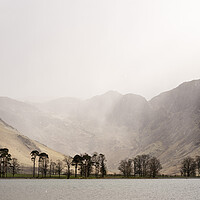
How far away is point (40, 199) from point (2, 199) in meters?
9.02

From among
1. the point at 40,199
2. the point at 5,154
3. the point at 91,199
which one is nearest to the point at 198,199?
the point at 91,199

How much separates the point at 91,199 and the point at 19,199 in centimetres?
1847

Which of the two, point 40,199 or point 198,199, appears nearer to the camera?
point 40,199

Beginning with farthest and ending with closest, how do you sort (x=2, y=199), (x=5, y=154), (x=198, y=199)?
(x=5, y=154)
(x=198, y=199)
(x=2, y=199)

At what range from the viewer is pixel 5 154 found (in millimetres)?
198000

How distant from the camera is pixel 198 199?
8438 cm

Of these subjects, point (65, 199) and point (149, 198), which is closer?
point (65, 199)

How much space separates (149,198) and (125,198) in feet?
21.9

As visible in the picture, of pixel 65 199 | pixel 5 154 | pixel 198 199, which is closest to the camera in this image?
pixel 65 199

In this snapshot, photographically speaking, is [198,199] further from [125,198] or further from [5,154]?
[5,154]

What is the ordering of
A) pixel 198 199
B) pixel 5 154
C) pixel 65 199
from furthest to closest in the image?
1. pixel 5 154
2. pixel 198 199
3. pixel 65 199

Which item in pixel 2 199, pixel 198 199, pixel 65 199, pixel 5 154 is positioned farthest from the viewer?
pixel 5 154

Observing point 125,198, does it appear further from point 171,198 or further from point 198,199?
point 198,199

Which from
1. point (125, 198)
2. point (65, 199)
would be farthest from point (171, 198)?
point (65, 199)
